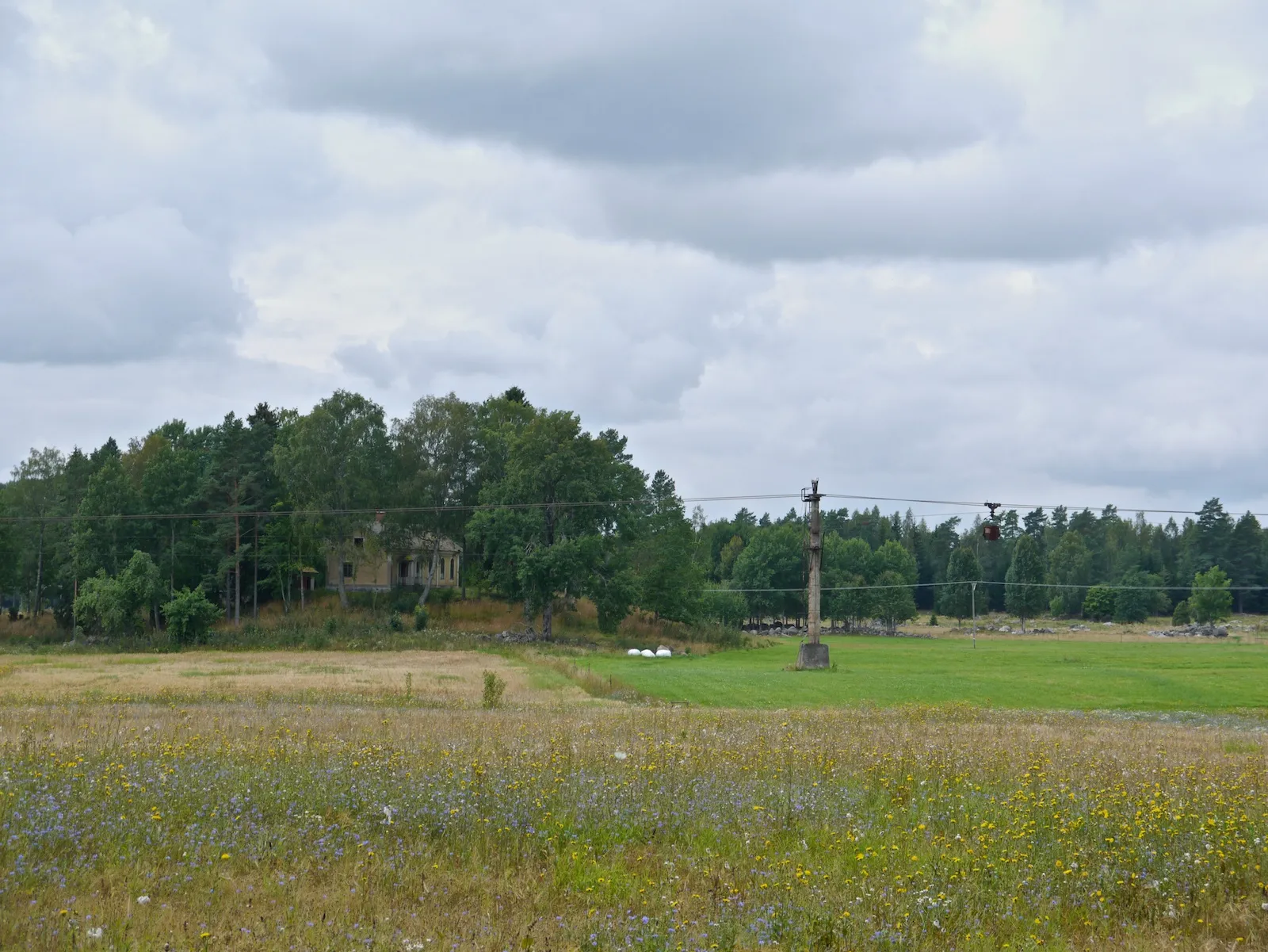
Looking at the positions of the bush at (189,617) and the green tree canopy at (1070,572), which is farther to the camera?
the green tree canopy at (1070,572)

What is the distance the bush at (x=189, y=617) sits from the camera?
2970 inches

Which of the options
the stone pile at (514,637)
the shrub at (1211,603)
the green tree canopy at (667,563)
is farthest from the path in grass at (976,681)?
the shrub at (1211,603)

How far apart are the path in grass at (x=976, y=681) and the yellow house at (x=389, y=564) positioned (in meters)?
31.2

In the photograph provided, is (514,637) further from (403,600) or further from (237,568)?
(237,568)

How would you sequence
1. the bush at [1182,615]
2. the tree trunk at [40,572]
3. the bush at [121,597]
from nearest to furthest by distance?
the bush at [121,597]
the tree trunk at [40,572]
the bush at [1182,615]

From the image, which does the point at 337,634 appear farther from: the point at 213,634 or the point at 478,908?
the point at 478,908

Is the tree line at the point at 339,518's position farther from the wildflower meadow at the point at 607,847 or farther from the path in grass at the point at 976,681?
the wildflower meadow at the point at 607,847

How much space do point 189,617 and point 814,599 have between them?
4591 cm

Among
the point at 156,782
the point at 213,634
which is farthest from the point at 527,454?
the point at 156,782

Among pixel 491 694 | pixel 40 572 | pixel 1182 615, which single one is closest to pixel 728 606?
pixel 1182 615

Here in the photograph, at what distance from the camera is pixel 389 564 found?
4277 inches

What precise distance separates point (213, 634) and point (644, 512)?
43.3 metres

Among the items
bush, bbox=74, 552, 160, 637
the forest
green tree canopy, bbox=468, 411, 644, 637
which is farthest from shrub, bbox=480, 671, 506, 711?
bush, bbox=74, 552, 160, 637

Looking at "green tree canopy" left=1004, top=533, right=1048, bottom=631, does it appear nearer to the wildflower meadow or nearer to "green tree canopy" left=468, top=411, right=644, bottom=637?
"green tree canopy" left=468, top=411, right=644, bottom=637
